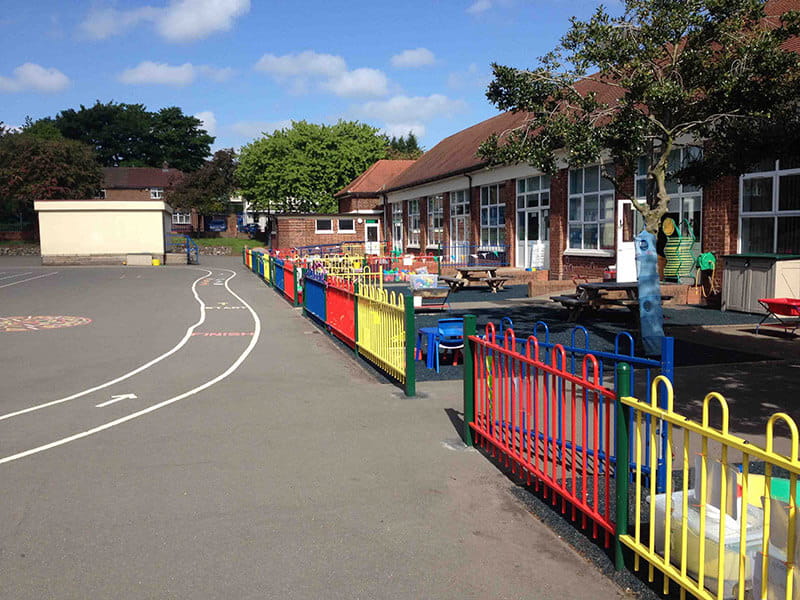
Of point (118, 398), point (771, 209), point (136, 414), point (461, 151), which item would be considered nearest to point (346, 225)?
point (461, 151)

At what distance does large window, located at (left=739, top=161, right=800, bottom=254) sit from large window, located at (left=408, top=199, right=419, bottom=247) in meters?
26.6

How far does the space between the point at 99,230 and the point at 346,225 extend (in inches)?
664

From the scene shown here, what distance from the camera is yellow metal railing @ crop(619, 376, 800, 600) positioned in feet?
9.70

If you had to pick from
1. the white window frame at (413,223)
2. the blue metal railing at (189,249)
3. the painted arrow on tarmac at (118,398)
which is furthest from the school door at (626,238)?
the blue metal railing at (189,249)

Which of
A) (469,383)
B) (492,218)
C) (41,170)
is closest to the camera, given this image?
(469,383)

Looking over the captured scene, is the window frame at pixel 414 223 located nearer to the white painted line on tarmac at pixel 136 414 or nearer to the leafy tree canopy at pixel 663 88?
the white painted line on tarmac at pixel 136 414

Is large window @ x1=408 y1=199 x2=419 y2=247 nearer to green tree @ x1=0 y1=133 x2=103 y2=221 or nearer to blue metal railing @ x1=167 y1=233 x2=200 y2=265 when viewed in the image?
blue metal railing @ x1=167 y1=233 x2=200 y2=265

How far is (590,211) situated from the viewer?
74.9ft

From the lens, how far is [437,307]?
17.6 meters

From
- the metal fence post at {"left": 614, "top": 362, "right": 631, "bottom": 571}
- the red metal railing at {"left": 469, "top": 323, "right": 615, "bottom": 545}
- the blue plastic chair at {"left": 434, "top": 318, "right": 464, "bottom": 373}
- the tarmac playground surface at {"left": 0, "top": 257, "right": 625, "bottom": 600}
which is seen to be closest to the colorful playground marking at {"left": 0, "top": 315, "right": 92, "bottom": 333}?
the tarmac playground surface at {"left": 0, "top": 257, "right": 625, "bottom": 600}

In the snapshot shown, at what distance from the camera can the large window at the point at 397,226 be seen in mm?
45812

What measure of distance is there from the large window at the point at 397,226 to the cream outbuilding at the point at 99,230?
15447 millimetres

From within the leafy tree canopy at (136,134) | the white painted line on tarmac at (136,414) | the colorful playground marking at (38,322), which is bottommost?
the white painted line on tarmac at (136,414)

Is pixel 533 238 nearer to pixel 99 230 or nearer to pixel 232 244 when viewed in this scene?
pixel 99 230
